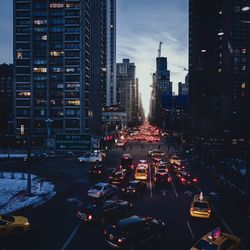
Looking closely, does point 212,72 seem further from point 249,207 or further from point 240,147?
point 249,207

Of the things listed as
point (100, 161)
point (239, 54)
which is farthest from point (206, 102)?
point (100, 161)

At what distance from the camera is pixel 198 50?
346 feet

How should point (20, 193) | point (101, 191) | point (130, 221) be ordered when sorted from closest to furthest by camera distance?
point (130, 221) → point (101, 191) → point (20, 193)

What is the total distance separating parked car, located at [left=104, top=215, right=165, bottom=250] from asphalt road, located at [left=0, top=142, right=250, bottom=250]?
0.63 metres

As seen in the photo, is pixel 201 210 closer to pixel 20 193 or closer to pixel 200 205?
pixel 200 205

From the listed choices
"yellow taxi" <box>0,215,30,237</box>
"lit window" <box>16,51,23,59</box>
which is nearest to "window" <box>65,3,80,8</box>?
"lit window" <box>16,51,23,59</box>

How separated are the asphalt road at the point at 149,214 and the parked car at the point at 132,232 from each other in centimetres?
63

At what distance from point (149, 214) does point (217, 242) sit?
9.21m

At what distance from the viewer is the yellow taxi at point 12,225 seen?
18453 mm

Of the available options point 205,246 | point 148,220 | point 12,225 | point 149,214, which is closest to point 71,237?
point 12,225

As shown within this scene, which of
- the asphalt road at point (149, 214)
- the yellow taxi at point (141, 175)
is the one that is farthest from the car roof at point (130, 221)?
the yellow taxi at point (141, 175)

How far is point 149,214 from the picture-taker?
2375 cm

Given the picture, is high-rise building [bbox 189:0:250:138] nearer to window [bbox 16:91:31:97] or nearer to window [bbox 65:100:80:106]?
window [bbox 65:100:80:106]

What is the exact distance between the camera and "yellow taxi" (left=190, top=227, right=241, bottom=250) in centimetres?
1475
